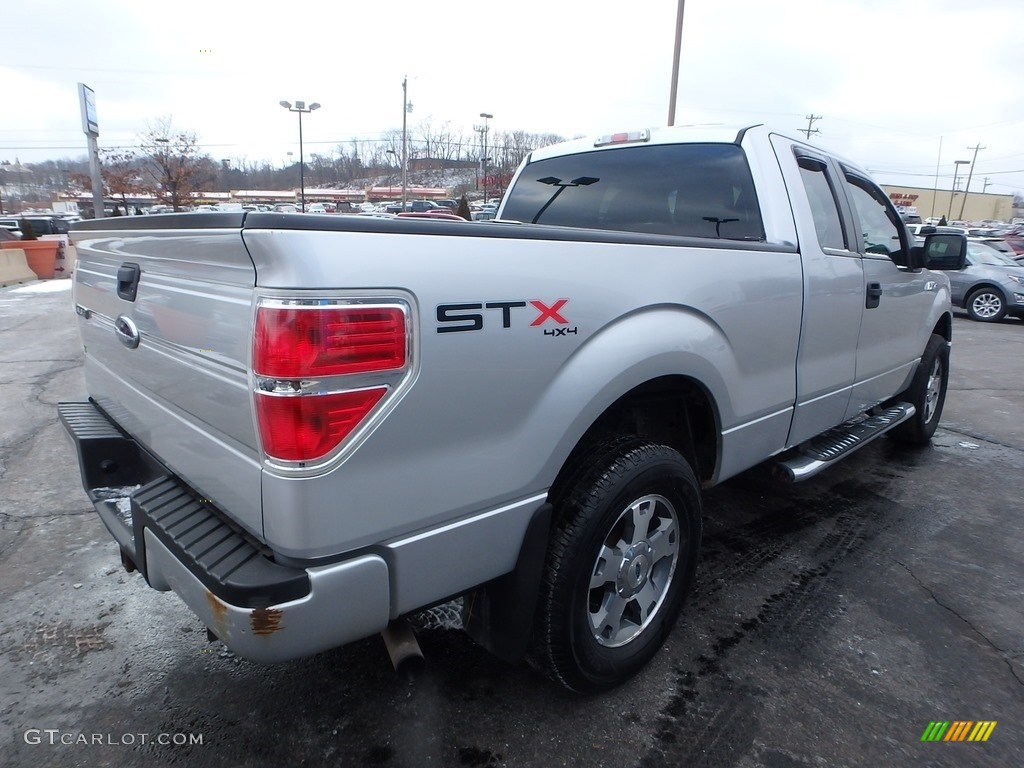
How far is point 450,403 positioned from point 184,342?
2.72ft

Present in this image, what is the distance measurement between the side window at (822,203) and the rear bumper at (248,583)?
280 cm

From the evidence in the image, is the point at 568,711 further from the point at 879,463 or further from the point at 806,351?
the point at 879,463

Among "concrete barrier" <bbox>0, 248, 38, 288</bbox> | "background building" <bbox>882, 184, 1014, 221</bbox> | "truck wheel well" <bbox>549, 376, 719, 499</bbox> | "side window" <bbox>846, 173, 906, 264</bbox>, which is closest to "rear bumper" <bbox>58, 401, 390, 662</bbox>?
"truck wheel well" <bbox>549, 376, 719, 499</bbox>

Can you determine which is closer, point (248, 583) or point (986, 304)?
point (248, 583)

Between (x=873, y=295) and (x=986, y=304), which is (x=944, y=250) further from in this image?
(x=986, y=304)

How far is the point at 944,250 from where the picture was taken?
13.8 feet

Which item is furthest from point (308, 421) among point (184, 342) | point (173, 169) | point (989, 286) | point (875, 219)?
point (173, 169)

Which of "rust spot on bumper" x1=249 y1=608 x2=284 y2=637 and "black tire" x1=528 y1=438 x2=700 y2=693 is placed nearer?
"rust spot on bumper" x1=249 y1=608 x2=284 y2=637

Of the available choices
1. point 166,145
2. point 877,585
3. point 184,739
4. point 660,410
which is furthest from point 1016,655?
point 166,145

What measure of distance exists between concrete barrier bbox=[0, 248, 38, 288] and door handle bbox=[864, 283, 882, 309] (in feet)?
62.1

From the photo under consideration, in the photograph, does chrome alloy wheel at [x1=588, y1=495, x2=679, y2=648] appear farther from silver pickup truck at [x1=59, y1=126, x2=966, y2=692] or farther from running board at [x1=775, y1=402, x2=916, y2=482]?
running board at [x1=775, y1=402, x2=916, y2=482]

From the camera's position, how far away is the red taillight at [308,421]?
4.92ft

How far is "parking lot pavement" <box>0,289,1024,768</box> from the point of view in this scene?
2174 mm

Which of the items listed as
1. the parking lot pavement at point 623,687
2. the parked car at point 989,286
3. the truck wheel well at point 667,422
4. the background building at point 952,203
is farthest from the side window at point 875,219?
the background building at point 952,203
